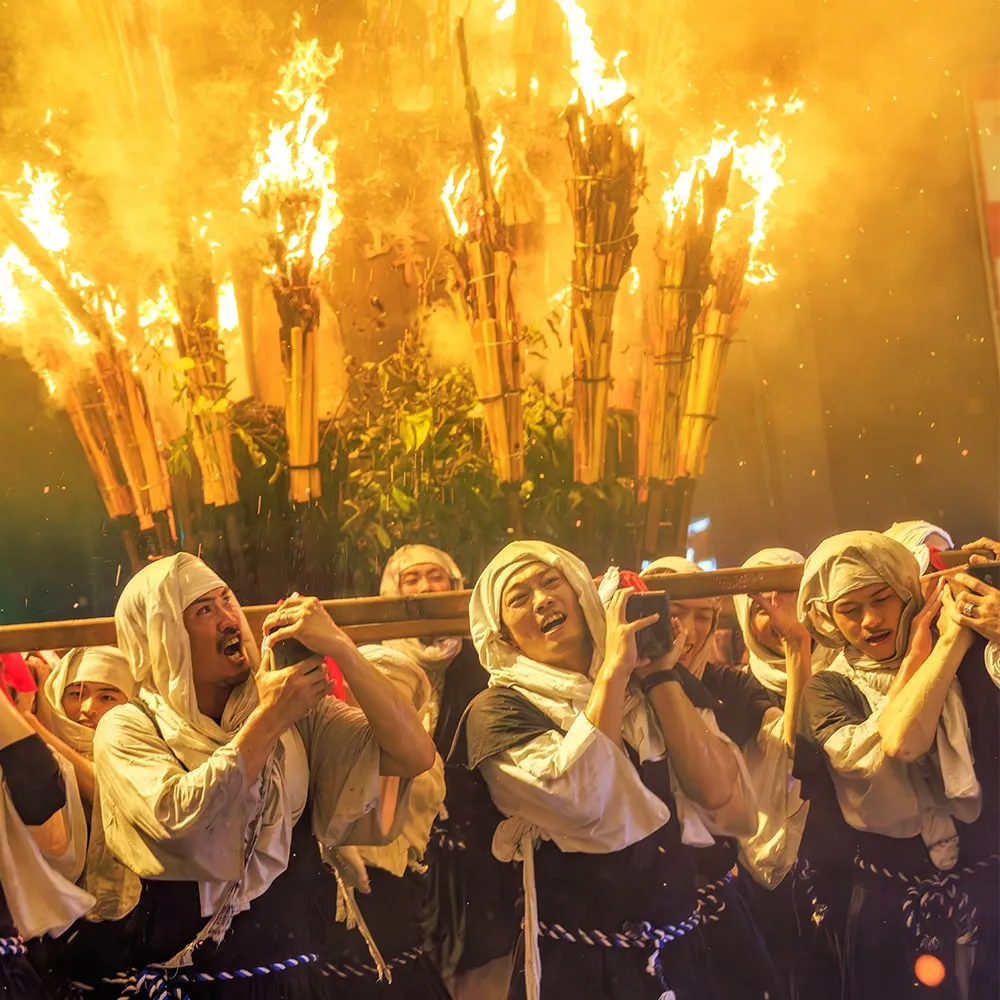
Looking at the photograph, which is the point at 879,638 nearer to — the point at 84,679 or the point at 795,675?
the point at 795,675

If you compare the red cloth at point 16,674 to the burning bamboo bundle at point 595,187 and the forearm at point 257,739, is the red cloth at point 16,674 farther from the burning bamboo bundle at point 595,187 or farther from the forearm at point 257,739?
the burning bamboo bundle at point 595,187

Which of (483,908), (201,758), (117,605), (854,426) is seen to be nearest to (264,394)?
(117,605)

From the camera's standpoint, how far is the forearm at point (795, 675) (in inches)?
125

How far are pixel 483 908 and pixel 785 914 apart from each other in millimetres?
843

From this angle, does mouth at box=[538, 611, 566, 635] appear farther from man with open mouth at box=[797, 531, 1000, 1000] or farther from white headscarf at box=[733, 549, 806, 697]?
man with open mouth at box=[797, 531, 1000, 1000]

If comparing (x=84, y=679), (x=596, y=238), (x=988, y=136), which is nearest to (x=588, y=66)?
(x=596, y=238)

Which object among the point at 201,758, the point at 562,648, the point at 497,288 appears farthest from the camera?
the point at 497,288

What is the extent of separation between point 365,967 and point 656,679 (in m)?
1.04

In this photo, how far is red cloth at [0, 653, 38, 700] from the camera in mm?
2881

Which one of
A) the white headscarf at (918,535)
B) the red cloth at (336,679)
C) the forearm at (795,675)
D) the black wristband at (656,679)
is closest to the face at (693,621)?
the black wristband at (656,679)

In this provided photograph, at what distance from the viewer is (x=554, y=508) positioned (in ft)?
10.4

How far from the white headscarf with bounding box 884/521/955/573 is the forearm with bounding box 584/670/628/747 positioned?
936 millimetres

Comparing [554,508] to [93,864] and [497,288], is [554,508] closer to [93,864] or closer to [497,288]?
[497,288]

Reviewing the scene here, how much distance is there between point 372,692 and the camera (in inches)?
109
